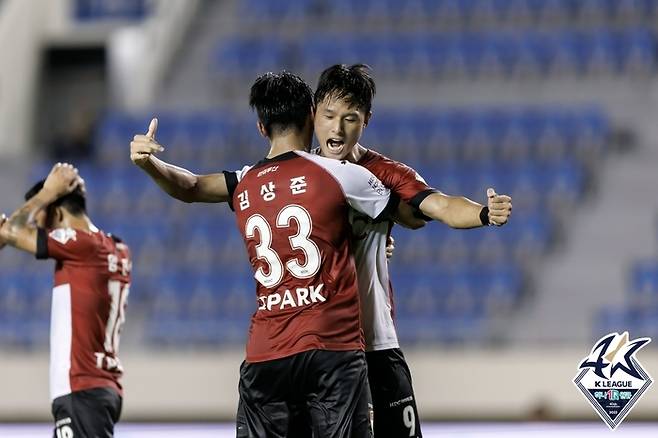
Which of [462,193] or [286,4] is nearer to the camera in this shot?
[462,193]

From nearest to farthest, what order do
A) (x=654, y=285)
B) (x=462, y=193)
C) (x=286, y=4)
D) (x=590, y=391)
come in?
(x=590, y=391) < (x=654, y=285) < (x=462, y=193) < (x=286, y=4)

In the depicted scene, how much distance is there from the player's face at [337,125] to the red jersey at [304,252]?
0.10m

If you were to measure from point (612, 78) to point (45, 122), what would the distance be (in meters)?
9.04

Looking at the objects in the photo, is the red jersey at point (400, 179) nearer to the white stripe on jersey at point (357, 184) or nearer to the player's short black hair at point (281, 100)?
the white stripe on jersey at point (357, 184)

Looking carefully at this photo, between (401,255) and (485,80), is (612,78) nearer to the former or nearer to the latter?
(485,80)

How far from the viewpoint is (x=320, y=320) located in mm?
4438

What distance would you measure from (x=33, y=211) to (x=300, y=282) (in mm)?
1942

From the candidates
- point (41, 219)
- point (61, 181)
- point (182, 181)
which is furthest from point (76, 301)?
point (182, 181)

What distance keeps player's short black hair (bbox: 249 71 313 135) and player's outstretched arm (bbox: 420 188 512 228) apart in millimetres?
525

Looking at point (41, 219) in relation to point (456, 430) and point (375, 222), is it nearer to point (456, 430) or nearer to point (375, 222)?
point (375, 222)

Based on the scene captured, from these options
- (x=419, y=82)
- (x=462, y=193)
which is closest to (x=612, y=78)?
(x=419, y=82)

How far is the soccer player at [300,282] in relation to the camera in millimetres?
4434

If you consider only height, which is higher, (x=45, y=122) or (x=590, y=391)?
(x=45, y=122)

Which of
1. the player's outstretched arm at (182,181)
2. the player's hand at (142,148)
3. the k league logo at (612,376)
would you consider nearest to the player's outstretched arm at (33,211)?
the player's outstretched arm at (182,181)
